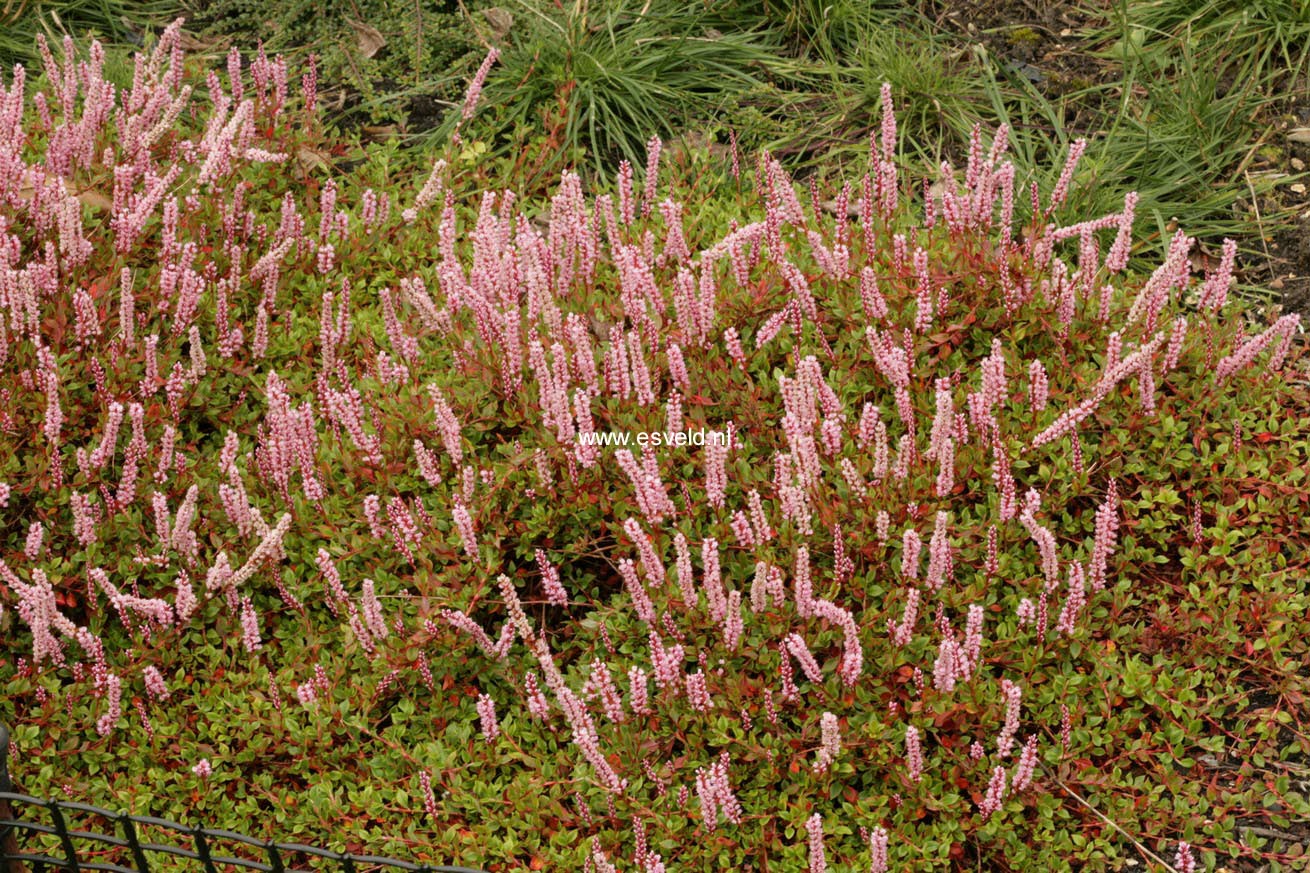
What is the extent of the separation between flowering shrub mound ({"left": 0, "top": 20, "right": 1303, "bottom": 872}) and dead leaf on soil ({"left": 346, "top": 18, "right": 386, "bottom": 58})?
6.87 feet

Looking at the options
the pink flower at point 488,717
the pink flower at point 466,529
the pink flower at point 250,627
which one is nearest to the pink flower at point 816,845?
the pink flower at point 488,717

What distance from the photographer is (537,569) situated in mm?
4582

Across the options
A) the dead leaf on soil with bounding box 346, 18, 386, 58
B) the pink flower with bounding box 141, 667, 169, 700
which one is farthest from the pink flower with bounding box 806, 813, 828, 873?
the dead leaf on soil with bounding box 346, 18, 386, 58

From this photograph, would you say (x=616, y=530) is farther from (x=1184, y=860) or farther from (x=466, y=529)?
(x=1184, y=860)

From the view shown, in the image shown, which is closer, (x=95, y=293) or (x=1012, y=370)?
(x=1012, y=370)

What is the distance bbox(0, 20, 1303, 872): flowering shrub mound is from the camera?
388 cm

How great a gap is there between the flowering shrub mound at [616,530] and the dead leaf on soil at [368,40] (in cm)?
209

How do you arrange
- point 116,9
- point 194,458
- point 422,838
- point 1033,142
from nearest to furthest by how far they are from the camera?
point 422,838 < point 194,458 < point 1033,142 < point 116,9

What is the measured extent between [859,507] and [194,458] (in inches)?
99.8

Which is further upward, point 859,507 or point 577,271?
point 577,271

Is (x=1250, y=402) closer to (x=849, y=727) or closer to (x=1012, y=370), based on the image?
(x=1012, y=370)

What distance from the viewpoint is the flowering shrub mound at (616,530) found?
3.88m

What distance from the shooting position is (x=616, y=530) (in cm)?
441

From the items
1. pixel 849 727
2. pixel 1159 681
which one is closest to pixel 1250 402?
pixel 1159 681
